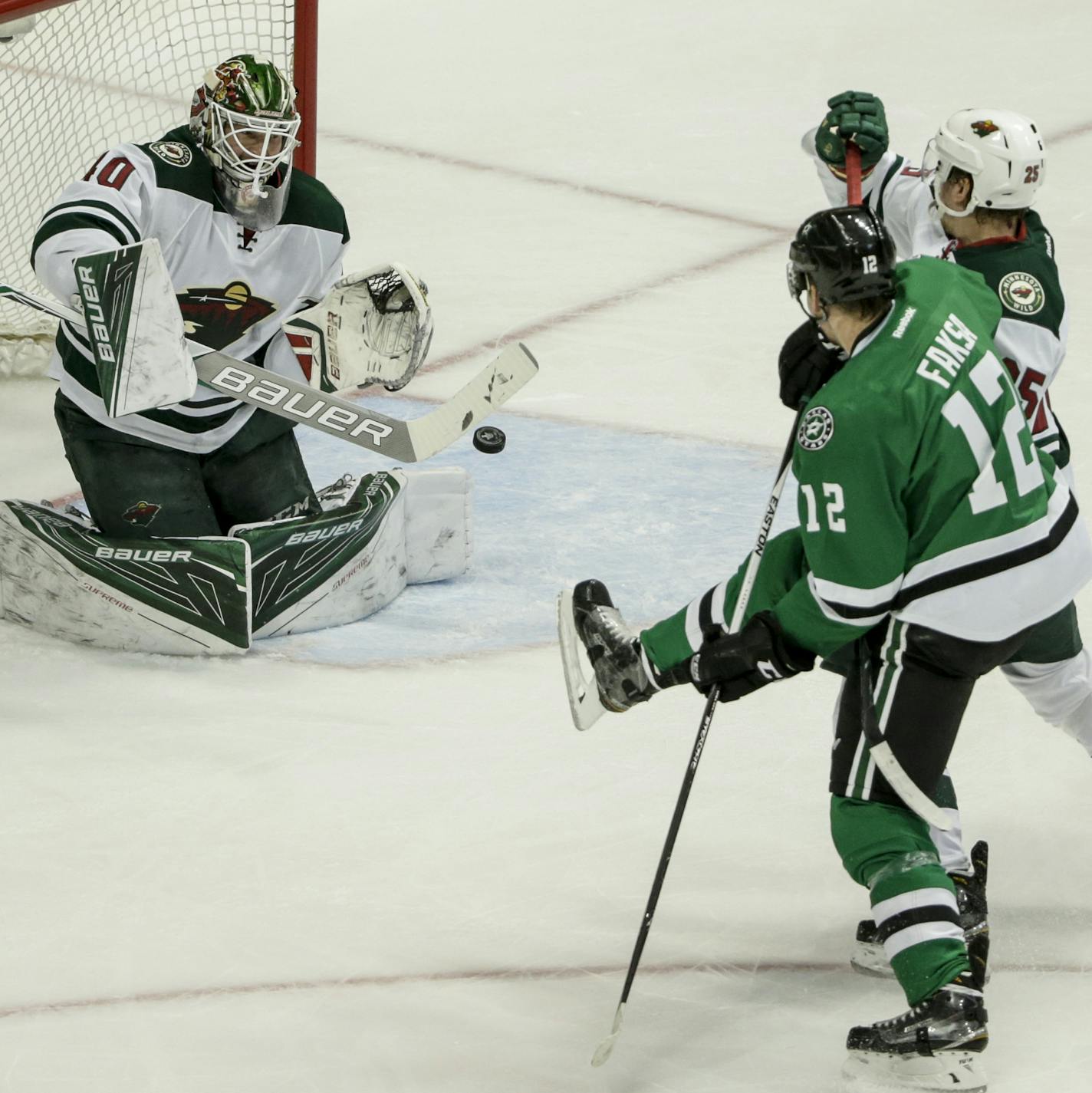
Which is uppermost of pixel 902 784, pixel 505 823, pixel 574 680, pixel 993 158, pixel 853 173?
pixel 993 158

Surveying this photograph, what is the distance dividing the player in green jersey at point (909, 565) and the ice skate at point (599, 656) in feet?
0.62

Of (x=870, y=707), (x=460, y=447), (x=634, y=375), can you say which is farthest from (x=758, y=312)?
(x=870, y=707)

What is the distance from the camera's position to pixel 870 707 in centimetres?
253

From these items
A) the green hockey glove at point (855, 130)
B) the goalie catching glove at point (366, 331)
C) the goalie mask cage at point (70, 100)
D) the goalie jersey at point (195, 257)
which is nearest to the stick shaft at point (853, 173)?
the green hockey glove at point (855, 130)

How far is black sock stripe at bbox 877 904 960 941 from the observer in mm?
2469

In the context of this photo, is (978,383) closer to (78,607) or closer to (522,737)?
(522,737)

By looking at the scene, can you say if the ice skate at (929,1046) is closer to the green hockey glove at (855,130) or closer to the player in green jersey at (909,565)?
the player in green jersey at (909,565)

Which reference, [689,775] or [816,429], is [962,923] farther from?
[816,429]

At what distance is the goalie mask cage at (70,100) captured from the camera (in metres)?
5.13

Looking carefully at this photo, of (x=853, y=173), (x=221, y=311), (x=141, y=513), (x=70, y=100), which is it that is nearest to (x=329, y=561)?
(x=141, y=513)

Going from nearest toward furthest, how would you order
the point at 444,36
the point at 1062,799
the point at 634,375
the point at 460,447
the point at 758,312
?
1. the point at 1062,799
2. the point at 460,447
3. the point at 634,375
4. the point at 758,312
5. the point at 444,36

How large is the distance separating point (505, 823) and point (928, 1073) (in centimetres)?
89

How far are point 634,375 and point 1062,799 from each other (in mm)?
2178

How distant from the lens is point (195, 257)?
12.1 ft
